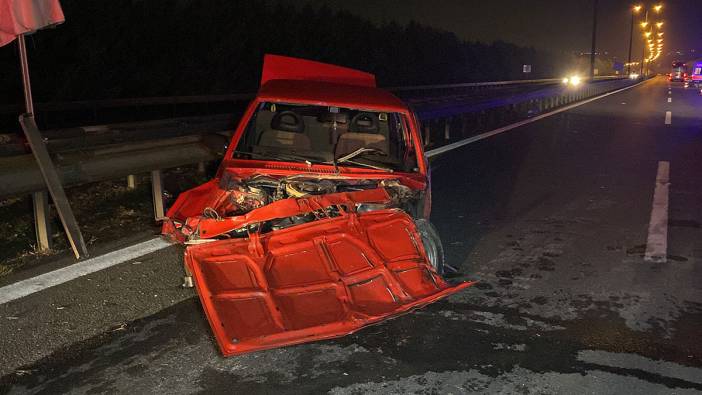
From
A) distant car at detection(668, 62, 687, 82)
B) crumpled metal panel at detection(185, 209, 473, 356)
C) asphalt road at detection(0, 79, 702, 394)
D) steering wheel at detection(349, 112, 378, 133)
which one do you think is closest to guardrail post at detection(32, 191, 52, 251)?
asphalt road at detection(0, 79, 702, 394)

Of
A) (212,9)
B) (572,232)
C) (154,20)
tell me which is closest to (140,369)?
(572,232)

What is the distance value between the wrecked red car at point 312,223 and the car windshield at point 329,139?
0.04 ft

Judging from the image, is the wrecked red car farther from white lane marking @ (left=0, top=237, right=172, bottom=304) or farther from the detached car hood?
white lane marking @ (left=0, top=237, right=172, bottom=304)

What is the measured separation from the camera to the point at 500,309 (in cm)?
481

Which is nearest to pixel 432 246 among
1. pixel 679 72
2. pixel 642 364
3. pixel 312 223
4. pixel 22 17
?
pixel 312 223

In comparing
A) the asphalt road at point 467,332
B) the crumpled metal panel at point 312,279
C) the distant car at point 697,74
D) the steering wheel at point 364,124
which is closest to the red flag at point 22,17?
the asphalt road at point 467,332

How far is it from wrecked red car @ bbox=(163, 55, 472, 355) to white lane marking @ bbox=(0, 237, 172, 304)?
97 cm

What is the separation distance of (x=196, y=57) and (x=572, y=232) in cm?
1962

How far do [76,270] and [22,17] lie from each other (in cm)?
231

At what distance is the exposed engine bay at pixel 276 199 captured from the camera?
452 cm

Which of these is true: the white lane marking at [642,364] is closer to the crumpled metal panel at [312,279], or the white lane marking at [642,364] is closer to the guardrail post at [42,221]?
the crumpled metal panel at [312,279]

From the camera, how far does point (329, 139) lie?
6.11m

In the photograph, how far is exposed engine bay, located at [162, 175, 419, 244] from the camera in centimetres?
452

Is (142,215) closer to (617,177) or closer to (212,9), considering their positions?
(617,177)
